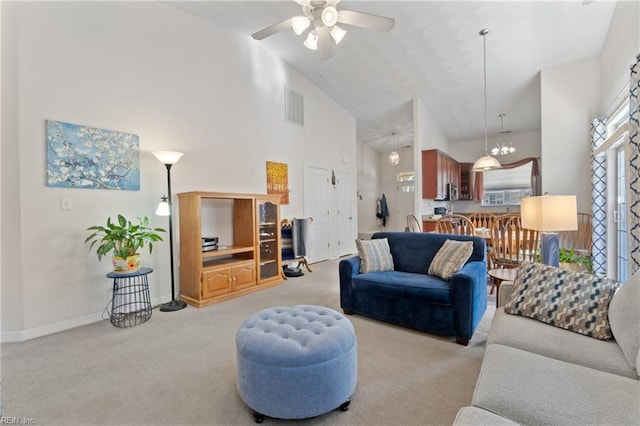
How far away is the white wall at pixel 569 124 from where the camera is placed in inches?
168

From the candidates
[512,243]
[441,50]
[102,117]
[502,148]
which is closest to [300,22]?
[102,117]

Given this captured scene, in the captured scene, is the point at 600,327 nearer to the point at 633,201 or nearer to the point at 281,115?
the point at 633,201

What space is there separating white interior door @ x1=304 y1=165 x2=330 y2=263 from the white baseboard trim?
3.53 meters

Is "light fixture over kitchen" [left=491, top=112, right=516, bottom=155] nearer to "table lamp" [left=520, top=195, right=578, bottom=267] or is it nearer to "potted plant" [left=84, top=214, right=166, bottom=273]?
"table lamp" [left=520, top=195, right=578, bottom=267]

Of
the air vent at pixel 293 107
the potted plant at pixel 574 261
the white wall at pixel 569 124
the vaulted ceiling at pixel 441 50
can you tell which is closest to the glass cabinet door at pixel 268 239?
the air vent at pixel 293 107

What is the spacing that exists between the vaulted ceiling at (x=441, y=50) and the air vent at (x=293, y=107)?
51 centimetres

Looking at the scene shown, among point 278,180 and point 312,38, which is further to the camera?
point 278,180

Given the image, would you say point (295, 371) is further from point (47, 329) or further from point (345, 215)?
point (345, 215)

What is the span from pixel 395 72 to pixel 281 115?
214 cm

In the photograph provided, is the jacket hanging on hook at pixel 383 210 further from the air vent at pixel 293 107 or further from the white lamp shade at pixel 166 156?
the white lamp shade at pixel 166 156

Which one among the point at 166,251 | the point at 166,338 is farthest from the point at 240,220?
the point at 166,338

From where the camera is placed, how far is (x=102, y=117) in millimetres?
3098

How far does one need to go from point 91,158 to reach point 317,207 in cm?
388

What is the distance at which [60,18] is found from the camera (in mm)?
2842
